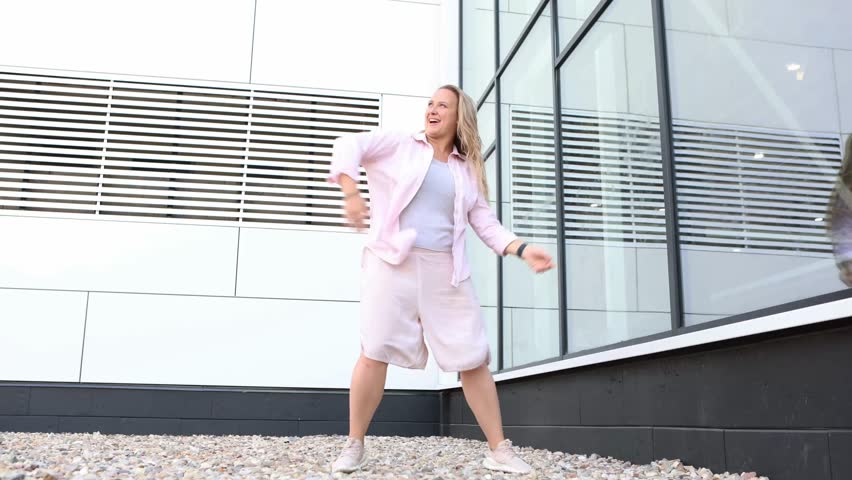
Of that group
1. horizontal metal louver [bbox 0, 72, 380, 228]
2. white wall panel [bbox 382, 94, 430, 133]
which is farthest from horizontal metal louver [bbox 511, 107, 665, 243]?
horizontal metal louver [bbox 0, 72, 380, 228]

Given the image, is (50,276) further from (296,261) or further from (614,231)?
(614,231)

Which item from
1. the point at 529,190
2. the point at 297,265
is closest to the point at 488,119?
the point at 529,190

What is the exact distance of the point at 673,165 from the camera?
2.76 meters

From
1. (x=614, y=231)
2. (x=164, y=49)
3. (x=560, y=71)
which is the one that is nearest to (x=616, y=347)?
(x=614, y=231)

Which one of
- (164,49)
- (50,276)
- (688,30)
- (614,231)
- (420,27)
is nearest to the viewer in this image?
(688,30)

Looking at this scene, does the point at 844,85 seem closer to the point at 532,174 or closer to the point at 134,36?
the point at 532,174

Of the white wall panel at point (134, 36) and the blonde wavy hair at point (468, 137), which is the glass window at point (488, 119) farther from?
the blonde wavy hair at point (468, 137)

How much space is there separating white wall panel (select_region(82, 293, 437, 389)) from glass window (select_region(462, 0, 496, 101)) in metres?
2.07

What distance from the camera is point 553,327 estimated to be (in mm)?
4008

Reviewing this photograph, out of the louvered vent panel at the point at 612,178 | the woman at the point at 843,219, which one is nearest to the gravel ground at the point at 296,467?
the woman at the point at 843,219

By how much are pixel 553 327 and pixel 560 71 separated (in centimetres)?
136

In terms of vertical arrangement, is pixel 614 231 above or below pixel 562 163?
below

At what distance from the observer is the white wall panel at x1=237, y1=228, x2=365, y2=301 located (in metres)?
5.94

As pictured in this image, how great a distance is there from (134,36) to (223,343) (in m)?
2.64
